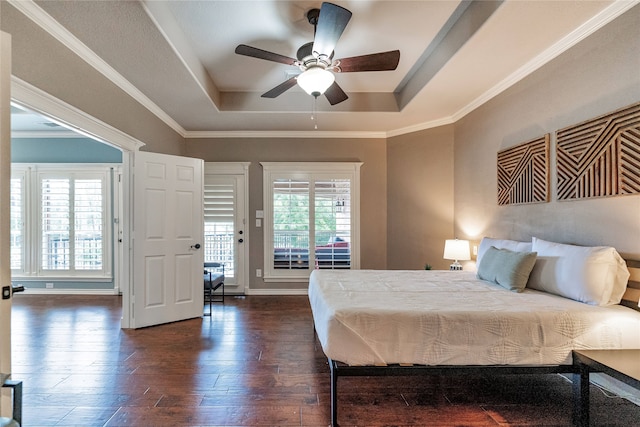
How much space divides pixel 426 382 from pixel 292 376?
1044mm

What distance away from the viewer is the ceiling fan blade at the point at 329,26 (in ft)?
6.02

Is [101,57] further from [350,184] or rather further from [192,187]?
[350,184]

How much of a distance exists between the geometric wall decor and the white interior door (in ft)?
12.9

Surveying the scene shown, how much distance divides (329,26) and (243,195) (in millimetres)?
3255

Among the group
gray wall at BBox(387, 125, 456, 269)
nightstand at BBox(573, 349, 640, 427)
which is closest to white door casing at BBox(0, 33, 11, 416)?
nightstand at BBox(573, 349, 640, 427)

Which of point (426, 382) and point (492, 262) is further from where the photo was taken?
point (492, 262)

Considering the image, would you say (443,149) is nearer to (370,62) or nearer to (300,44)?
(370,62)

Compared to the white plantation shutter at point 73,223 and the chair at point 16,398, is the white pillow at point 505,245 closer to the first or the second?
the chair at point 16,398

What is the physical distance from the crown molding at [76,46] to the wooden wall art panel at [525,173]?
4.02 m

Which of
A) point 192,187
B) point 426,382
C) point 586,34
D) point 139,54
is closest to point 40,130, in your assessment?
point 192,187

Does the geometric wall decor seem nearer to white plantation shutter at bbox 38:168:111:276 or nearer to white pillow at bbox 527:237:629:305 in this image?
white pillow at bbox 527:237:629:305

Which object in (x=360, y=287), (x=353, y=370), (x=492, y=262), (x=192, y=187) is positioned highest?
(x=192, y=187)

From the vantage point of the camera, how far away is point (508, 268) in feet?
7.97

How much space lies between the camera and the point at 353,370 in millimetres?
1749
